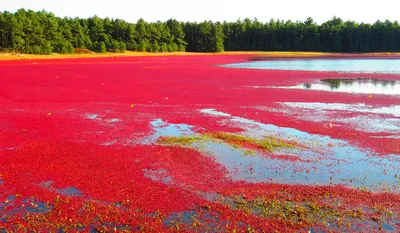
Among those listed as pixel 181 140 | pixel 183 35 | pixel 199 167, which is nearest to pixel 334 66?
pixel 181 140

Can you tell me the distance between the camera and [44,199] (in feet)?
26.1

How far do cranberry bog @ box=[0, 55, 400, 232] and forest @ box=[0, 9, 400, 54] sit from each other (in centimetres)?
6262

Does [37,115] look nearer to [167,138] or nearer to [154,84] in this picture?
[167,138]

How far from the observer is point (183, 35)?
111062mm

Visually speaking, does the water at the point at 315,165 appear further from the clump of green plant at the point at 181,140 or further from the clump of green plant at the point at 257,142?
the clump of green plant at the point at 257,142

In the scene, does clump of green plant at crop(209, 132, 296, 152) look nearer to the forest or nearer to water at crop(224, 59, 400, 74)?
water at crop(224, 59, 400, 74)

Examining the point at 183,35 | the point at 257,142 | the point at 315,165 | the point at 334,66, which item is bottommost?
the point at 315,165

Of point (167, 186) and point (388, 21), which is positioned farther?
point (388, 21)

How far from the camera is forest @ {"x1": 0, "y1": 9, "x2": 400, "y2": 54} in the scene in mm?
77125

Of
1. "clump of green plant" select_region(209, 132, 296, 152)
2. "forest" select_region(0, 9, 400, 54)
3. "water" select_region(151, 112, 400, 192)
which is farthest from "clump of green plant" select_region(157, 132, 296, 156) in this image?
"forest" select_region(0, 9, 400, 54)

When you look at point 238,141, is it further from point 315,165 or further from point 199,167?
point 315,165

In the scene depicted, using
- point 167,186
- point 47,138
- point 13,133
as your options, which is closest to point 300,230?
point 167,186

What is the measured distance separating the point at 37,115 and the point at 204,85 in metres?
14.4

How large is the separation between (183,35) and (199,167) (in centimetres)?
10364
